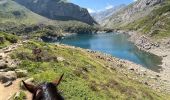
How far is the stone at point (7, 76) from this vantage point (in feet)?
108

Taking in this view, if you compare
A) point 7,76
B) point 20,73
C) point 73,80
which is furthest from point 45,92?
point 73,80

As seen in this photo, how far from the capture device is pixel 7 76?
33.5 meters

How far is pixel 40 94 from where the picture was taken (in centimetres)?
483

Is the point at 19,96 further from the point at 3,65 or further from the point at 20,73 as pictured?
the point at 3,65

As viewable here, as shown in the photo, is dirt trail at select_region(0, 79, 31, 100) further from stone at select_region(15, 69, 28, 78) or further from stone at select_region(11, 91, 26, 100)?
stone at select_region(15, 69, 28, 78)

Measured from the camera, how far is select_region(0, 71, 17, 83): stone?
1301 inches

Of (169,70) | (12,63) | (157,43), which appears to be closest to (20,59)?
(12,63)

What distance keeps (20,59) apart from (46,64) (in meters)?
2.93

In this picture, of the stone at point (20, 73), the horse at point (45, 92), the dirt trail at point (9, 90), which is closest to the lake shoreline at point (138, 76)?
the stone at point (20, 73)

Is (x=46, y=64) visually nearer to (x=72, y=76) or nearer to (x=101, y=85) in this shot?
(x=72, y=76)

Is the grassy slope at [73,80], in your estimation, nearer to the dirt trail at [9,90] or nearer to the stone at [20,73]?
the stone at [20,73]

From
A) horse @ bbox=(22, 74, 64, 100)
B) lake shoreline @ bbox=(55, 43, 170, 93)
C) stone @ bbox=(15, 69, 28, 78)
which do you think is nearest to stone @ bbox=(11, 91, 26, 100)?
stone @ bbox=(15, 69, 28, 78)

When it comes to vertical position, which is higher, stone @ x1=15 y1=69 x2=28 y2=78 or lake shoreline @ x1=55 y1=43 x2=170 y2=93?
stone @ x1=15 y1=69 x2=28 y2=78

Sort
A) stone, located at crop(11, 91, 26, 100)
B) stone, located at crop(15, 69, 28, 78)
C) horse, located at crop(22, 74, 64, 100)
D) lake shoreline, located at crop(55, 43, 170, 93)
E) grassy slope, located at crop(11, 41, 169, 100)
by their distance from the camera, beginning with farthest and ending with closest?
lake shoreline, located at crop(55, 43, 170, 93) < grassy slope, located at crop(11, 41, 169, 100) < stone, located at crop(15, 69, 28, 78) < stone, located at crop(11, 91, 26, 100) < horse, located at crop(22, 74, 64, 100)
